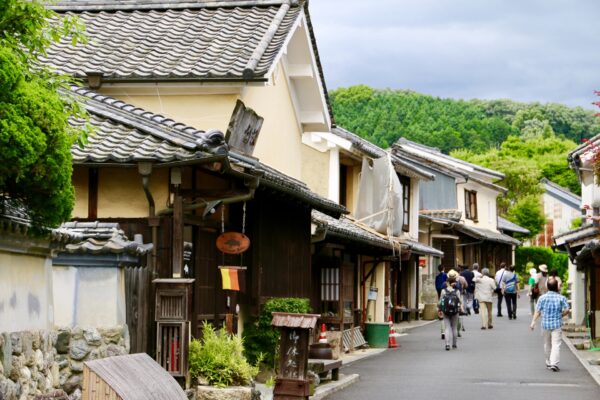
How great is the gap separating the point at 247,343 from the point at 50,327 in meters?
8.09

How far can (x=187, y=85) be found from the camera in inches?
715

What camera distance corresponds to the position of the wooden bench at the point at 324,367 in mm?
19000

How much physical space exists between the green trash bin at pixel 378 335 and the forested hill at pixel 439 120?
80679 millimetres

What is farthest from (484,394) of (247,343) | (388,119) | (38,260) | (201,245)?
(388,119)

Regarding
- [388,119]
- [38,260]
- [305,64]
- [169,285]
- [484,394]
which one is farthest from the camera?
[388,119]

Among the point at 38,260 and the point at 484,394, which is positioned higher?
the point at 38,260

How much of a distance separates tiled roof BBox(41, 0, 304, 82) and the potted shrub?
15.9 ft

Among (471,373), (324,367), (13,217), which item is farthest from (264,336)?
(13,217)

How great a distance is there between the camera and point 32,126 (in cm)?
795

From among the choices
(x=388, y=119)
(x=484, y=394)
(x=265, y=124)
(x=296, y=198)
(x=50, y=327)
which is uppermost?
(x=388, y=119)

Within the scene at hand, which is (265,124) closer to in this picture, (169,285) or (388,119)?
(169,285)

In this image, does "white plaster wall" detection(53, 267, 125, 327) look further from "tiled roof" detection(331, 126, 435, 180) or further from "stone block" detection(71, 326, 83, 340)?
"tiled roof" detection(331, 126, 435, 180)

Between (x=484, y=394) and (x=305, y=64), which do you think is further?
(x=305, y=64)

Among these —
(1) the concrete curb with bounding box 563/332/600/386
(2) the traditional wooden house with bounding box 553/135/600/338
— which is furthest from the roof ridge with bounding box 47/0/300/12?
(2) the traditional wooden house with bounding box 553/135/600/338
